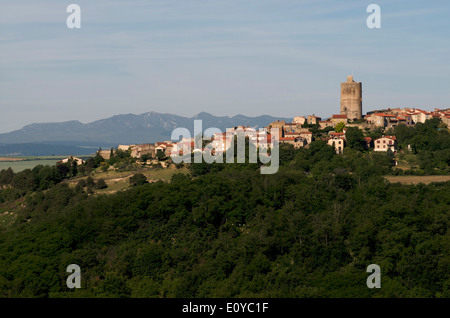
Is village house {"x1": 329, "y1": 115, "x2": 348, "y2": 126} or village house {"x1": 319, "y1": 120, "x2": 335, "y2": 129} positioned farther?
village house {"x1": 319, "y1": 120, "x2": 335, "y2": 129}

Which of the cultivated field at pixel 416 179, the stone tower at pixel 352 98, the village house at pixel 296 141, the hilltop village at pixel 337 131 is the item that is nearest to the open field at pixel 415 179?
the cultivated field at pixel 416 179

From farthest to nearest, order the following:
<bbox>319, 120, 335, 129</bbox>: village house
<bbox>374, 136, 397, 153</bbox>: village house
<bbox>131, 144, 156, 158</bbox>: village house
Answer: <bbox>319, 120, 335, 129</bbox>: village house
<bbox>131, 144, 156, 158</bbox>: village house
<bbox>374, 136, 397, 153</bbox>: village house

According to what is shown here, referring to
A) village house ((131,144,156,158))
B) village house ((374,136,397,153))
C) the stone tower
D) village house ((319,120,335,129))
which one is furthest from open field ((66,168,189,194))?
the stone tower

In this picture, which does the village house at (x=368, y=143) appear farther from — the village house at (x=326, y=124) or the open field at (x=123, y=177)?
the open field at (x=123, y=177)

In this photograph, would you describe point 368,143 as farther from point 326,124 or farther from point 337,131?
point 326,124

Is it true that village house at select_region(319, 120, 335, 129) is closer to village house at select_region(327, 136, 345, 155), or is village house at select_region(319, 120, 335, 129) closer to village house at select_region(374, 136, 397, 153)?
village house at select_region(327, 136, 345, 155)

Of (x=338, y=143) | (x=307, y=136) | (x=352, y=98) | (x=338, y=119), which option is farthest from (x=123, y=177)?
(x=352, y=98)
